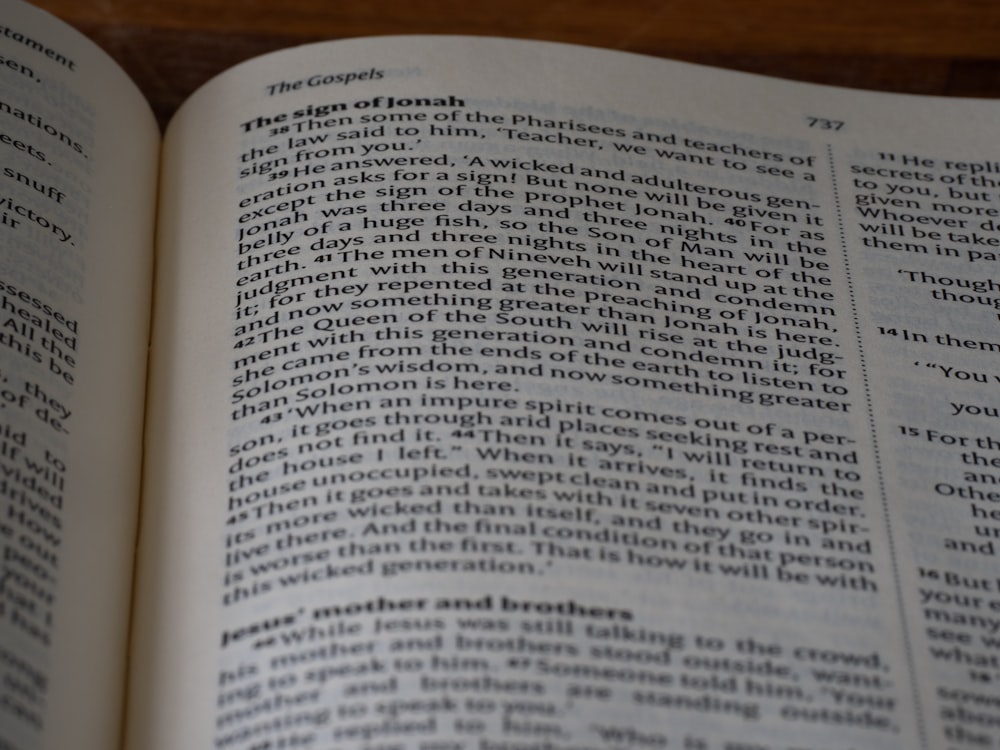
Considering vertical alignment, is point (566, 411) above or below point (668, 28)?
below

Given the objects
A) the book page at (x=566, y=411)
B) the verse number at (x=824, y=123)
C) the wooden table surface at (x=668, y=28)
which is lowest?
the book page at (x=566, y=411)

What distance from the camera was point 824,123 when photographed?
742 millimetres

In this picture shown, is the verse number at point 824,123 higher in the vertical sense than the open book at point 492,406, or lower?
higher

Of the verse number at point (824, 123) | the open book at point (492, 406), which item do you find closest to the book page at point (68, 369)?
the open book at point (492, 406)

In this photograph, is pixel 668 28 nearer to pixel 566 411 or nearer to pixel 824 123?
pixel 824 123

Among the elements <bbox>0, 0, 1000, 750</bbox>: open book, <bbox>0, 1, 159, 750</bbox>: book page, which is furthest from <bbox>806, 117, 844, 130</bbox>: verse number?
<bbox>0, 1, 159, 750</bbox>: book page

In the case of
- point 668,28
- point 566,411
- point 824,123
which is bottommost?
point 566,411

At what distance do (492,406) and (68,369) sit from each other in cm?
19

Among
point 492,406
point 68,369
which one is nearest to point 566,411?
point 492,406

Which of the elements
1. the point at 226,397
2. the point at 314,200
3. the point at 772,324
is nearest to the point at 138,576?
the point at 226,397

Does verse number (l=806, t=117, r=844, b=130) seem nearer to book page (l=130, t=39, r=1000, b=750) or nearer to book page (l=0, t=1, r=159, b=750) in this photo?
book page (l=130, t=39, r=1000, b=750)

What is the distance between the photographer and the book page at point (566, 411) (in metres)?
0.57

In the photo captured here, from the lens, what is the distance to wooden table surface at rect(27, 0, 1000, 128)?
794mm

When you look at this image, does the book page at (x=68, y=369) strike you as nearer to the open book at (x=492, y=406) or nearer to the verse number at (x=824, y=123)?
the open book at (x=492, y=406)
